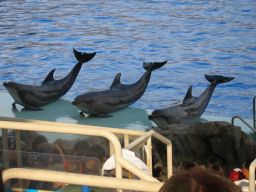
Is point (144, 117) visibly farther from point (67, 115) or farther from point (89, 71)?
point (89, 71)

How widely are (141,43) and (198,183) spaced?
1555 cm

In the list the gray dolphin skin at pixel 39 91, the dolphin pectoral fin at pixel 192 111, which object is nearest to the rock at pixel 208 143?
the dolphin pectoral fin at pixel 192 111

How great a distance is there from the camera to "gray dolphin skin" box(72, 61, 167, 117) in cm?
809

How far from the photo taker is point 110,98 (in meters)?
8.41

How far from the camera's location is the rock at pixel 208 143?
7473mm

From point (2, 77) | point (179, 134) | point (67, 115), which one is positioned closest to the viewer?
point (179, 134)

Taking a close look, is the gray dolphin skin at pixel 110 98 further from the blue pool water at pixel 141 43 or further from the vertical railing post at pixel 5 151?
the vertical railing post at pixel 5 151

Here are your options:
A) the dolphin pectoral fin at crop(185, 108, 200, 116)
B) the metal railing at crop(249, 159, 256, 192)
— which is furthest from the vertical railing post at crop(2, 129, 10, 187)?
the dolphin pectoral fin at crop(185, 108, 200, 116)

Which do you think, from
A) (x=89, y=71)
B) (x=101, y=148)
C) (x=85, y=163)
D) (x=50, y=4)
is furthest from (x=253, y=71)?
(x=85, y=163)

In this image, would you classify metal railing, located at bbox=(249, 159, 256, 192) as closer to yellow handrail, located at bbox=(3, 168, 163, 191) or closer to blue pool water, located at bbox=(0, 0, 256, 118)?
yellow handrail, located at bbox=(3, 168, 163, 191)

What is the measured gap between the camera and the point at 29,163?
6.89 ft

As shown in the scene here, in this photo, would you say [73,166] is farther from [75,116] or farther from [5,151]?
[75,116]

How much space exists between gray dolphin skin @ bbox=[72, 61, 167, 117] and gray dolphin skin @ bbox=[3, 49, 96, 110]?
0.75m

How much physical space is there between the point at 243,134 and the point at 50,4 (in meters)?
14.9
